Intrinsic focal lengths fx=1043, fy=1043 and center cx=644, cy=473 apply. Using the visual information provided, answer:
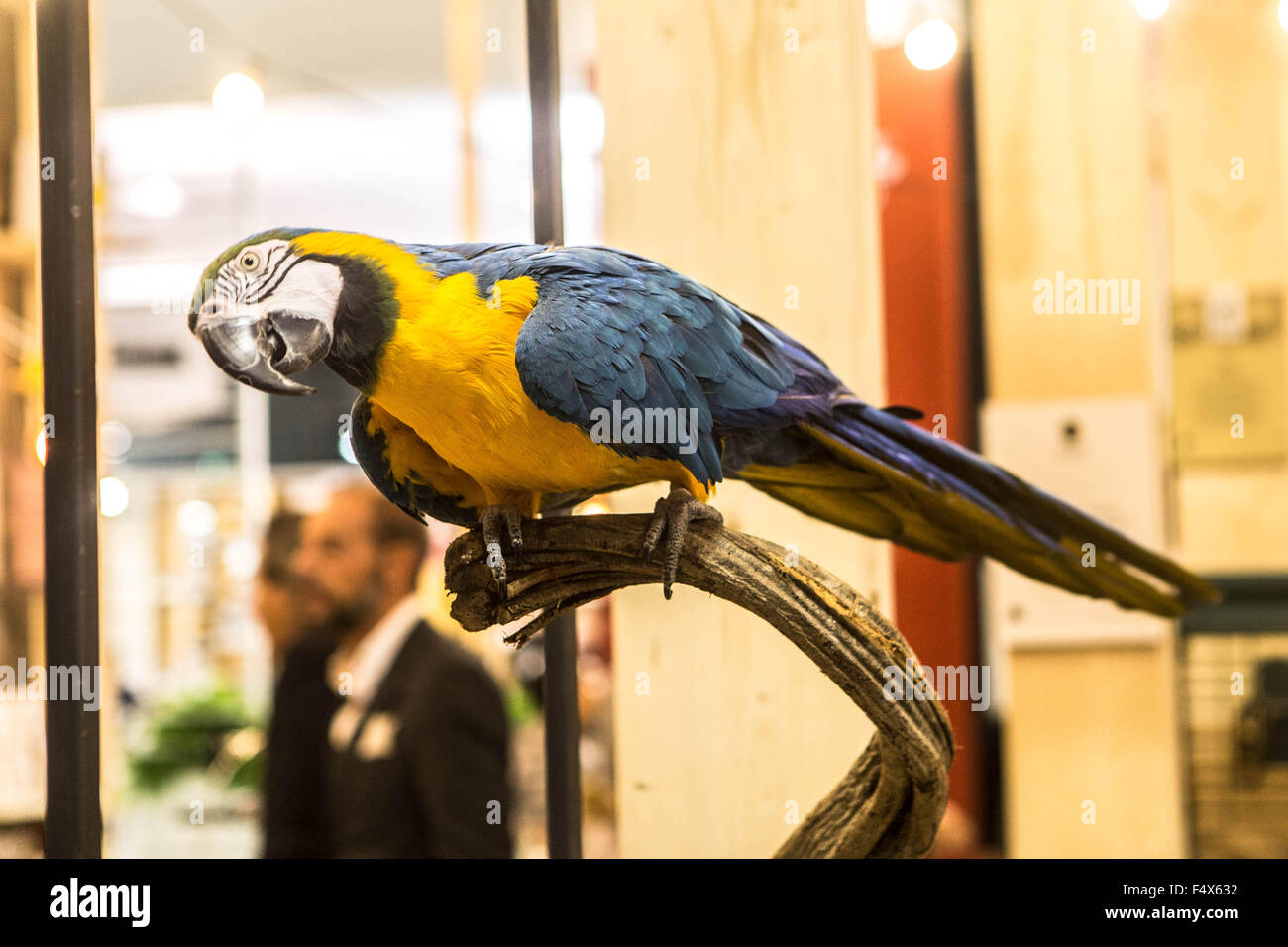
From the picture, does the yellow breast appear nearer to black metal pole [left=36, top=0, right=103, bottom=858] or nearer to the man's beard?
black metal pole [left=36, top=0, right=103, bottom=858]

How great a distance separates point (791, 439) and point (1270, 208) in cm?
120

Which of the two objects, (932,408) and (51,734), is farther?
(932,408)

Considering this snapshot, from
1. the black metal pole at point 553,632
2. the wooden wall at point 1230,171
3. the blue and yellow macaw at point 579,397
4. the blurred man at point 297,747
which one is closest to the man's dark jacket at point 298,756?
the blurred man at point 297,747

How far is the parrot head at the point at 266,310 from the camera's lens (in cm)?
74

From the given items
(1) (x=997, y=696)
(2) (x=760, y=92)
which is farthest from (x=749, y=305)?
(1) (x=997, y=696)

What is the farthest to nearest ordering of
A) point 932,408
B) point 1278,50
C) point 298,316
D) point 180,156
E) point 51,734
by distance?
point 180,156, point 932,408, point 1278,50, point 51,734, point 298,316

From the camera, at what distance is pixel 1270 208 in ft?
5.54

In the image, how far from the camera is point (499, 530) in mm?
909

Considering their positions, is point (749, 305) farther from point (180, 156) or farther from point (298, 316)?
point (180, 156)

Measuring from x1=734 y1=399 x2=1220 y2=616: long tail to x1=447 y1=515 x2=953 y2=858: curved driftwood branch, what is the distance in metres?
0.13

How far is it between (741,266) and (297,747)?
1.11 meters

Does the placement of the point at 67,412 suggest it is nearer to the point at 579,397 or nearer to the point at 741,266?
the point at 579,397

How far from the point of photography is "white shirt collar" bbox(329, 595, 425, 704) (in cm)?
164

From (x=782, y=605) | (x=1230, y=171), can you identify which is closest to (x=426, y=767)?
(x=782, y=605)
